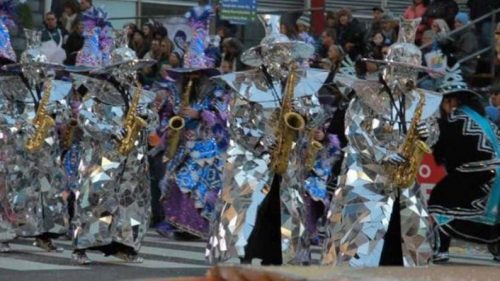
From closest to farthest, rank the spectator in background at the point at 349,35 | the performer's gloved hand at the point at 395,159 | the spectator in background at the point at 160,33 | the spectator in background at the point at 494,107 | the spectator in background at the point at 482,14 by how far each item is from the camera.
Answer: the performer's gloved hand at the point at 395,159 → the spectator in background at the point at 494,107 → the spectator in background at the point at 349,35 → the spectator in background at the point at 160,33 → the spectator in background at the point at 482,14

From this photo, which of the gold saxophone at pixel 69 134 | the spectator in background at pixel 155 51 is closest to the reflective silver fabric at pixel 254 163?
the gold saxophone at pixel 69 134

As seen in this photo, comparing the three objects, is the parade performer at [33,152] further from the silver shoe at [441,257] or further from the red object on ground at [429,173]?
the red object on ground at [429,173]

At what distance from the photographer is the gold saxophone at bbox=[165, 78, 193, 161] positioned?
13.4 metres

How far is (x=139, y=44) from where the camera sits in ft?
58.0

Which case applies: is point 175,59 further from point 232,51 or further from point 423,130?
point 423,130

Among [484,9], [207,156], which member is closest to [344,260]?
[207,156]

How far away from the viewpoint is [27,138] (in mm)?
12078

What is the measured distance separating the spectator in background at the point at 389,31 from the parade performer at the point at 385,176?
766 cm

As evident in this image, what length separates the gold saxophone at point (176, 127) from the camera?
1338 centimetres

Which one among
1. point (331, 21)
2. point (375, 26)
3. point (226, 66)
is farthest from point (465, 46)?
point (226, 66)

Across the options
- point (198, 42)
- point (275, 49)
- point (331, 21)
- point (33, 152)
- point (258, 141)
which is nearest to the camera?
point (258, 141)

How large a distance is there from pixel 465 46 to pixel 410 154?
8725mm

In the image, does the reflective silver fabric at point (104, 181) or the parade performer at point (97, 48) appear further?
the parade performer at point (97, 48)

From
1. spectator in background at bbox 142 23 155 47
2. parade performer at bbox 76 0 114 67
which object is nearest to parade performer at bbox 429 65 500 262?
parade performer at bbox 76 0 114 67
